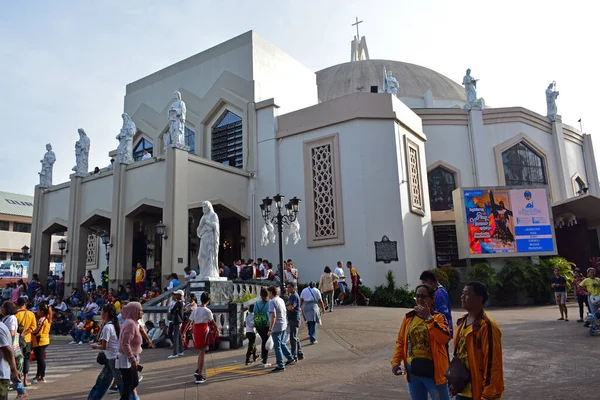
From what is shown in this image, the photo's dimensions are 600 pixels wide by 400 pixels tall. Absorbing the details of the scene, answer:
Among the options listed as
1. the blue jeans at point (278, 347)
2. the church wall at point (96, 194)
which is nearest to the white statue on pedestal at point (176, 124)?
the church wall at point (96, 194)

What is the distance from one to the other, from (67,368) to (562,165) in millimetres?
26819

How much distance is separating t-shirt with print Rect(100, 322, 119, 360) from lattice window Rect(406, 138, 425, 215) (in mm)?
15935

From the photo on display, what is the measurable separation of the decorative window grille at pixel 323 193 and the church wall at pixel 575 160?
16.1 meters

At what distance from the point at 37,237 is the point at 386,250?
636 inches

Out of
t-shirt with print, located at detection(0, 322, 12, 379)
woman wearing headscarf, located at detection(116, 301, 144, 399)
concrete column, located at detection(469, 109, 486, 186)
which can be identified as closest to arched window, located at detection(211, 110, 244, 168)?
concrete column, located at detection(469, 109, 486, 186)

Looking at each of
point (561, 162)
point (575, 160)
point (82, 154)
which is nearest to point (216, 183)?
point (82, 154)

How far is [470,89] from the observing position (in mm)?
27578

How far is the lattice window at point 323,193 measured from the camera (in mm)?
20281

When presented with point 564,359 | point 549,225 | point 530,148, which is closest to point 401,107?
point 549,225

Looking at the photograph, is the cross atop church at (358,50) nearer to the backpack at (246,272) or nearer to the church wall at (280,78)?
the church wall at (280,78)

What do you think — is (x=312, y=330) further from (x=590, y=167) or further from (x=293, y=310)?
(x=590, y=167)

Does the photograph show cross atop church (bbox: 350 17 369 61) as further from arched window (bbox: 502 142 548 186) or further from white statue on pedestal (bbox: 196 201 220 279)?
white statue on pedestal (bbox: 196 201 220 279)

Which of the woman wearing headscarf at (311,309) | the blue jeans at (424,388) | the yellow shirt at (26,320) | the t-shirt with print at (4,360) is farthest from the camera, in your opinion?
the woman wearing headscarf at (311,309)

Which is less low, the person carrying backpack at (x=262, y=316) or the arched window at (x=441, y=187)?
the arched window at (x=441, y=187)
